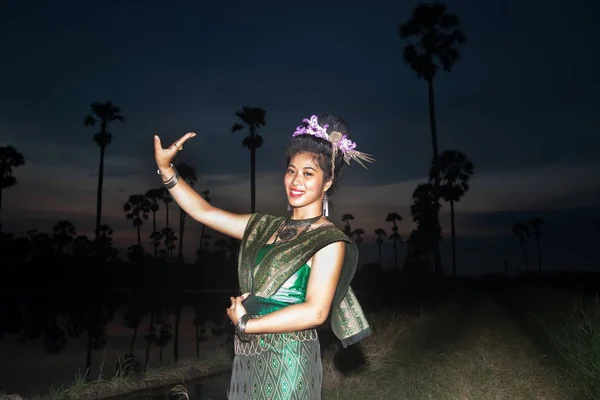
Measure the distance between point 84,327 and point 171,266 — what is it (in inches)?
1749

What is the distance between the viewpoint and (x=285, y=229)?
319 centimetres

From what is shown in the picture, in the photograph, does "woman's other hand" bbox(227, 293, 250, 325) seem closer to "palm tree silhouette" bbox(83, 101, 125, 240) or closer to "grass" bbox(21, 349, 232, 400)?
"grass" bbox(21, 349, 232, 400)

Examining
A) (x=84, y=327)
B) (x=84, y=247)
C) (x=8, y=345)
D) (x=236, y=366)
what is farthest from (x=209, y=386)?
(x=84, y=247)

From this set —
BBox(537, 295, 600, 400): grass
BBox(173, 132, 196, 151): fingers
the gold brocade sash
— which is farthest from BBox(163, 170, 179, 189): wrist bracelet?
BBox(537, 295, 600, 400): grass

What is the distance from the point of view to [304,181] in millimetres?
3139

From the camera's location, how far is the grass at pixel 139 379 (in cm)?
1137

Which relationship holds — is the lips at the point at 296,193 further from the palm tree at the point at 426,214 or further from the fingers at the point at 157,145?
the palm tree at the point at 426,214

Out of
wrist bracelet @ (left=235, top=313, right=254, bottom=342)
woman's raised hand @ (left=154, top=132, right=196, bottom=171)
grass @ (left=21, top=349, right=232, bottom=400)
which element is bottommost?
grass @ (left=21, top=349, right=232, bottom=400)

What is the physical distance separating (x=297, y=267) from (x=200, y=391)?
34.8 ft

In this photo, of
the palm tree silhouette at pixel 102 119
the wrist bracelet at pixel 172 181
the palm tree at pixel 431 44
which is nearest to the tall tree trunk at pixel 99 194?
the palm tree silhouette at pixel 102 119

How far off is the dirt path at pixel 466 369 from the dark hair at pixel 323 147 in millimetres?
6406

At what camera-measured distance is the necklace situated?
3.12 m

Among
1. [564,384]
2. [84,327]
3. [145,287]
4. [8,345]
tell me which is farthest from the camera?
[145,287]

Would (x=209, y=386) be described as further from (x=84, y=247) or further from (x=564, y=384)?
(x=84, y=247)
